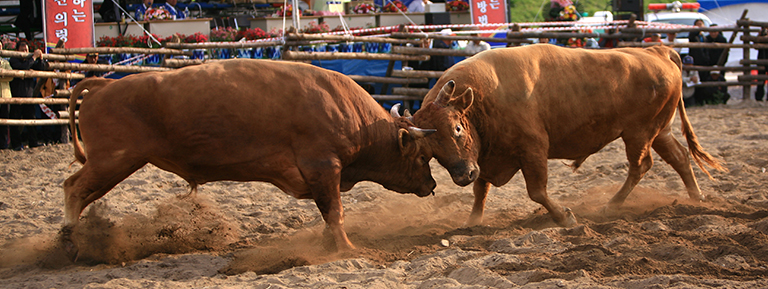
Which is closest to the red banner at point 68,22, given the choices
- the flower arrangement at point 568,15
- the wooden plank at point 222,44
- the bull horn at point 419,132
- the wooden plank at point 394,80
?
the wooden plank at point 222,44

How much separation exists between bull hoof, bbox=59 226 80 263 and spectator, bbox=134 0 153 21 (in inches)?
332

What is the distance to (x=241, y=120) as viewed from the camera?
13.1 feet

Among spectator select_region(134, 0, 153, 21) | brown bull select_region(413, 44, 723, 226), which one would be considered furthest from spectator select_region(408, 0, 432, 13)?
brown bull select_region(413, 44, 723, 226)

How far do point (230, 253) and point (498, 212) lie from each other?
249 centimetres

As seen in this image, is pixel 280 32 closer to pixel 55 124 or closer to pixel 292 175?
pixel 55 124

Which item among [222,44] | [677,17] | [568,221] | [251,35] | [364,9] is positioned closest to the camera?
[568,221]

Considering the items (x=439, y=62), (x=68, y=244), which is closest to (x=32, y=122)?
(x=68, y=244)

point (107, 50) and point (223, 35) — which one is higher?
point (223, 35)

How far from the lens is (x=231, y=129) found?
13.0 feet

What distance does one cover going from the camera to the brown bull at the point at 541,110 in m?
4.56

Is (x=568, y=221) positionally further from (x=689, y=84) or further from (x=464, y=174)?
(x=689, y=84)

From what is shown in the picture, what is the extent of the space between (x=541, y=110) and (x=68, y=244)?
11.3 feet

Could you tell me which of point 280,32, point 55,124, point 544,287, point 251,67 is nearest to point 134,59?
point 55,124

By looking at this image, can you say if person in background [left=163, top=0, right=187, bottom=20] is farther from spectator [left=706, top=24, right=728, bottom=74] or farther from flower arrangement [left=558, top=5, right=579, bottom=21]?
spectator [left=706, top=24, right=728, bottom=74]
